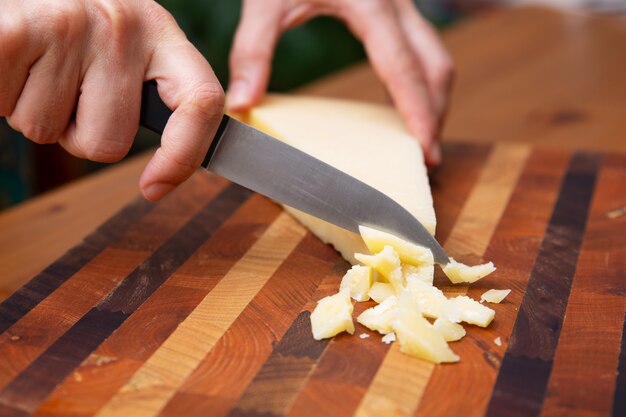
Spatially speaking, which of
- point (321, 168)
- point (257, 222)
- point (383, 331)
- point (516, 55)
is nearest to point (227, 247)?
point (257, 222)

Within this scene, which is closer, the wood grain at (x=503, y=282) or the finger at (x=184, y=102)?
the wood grain at (x=503, y=282)

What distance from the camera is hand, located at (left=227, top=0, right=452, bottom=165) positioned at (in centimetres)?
183

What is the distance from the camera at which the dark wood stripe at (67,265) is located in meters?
1.26


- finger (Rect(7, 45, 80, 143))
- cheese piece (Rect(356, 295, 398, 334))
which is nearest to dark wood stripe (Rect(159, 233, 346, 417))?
cheese piece (Rect(356, 295, 398, 334))

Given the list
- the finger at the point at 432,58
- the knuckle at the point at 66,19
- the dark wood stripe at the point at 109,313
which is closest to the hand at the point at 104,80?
the knuckle at the point at 66,19

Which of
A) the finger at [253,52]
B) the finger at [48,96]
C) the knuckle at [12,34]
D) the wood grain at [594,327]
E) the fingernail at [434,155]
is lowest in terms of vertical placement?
the fingernail at [434,155]

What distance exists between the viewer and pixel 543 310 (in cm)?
123

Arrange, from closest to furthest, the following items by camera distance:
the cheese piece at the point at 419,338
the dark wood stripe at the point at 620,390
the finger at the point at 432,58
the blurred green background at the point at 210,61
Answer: the dark wood stripe at the point at 620,390 < the cheese piece at the point at 419,338 < the finger at the point at 432,58 < the blurred green background at the point at 210,61

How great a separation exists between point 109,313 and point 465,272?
0.57m

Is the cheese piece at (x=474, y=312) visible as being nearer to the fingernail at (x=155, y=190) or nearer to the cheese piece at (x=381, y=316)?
the cheese piece at (x=381, y=316)

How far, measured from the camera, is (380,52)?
186cm

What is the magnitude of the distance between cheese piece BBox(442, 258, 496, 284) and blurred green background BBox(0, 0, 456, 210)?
5.01 feet

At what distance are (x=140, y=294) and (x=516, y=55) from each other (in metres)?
2.05

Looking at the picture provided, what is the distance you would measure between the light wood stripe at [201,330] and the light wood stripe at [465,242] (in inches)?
9.9
